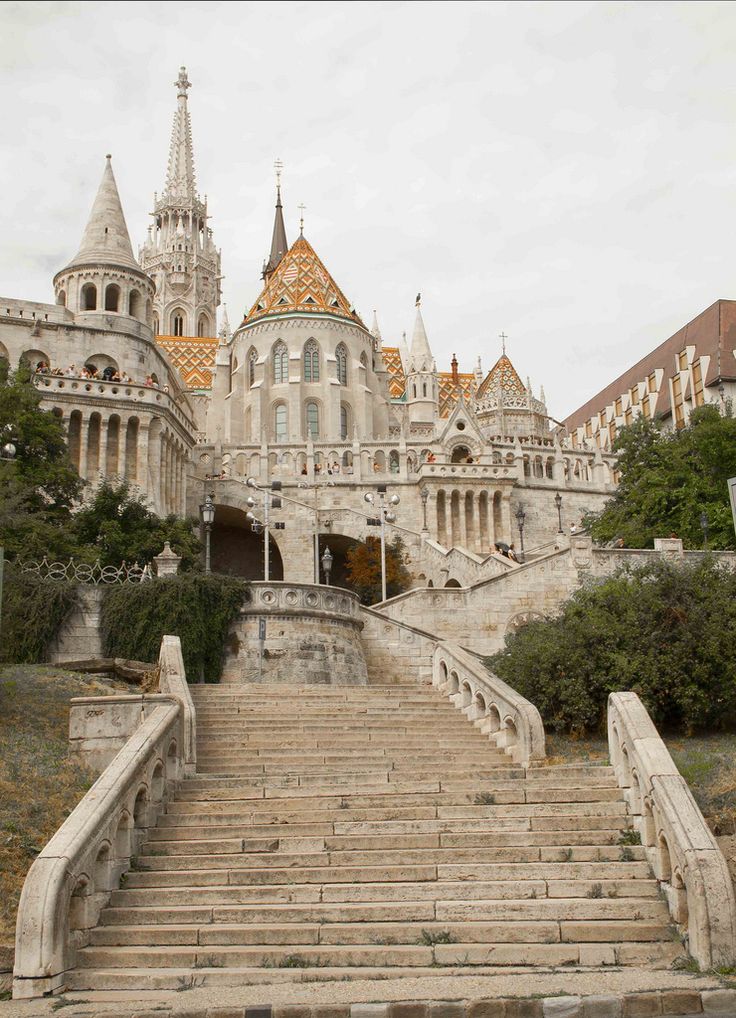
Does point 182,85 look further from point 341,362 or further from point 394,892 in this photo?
point 394,892

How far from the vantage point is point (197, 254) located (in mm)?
90812

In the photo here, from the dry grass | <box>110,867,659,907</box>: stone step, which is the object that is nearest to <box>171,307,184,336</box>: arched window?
the dry grass

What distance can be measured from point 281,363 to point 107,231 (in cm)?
1475

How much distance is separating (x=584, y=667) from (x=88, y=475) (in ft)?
89.3

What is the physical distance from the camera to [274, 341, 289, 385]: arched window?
58156 mm

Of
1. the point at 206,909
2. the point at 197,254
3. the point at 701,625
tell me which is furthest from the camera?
the point at 197,254

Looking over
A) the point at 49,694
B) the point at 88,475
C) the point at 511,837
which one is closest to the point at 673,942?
the point at 511,837

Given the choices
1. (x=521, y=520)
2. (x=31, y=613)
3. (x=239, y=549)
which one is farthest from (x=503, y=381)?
(x=31, y=613)

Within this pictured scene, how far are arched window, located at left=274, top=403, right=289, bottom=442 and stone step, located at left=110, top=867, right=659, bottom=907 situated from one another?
47453mm

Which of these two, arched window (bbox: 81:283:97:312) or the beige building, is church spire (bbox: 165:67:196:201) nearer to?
the beige building

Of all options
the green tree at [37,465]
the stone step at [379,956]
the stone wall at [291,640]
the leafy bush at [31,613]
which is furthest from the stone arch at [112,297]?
the stone step at [379,956]

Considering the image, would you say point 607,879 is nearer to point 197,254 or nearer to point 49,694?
point 49,694

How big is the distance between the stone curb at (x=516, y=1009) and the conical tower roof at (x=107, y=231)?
41064mm

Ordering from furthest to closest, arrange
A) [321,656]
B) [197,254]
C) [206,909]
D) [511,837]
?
[197,254], [321,656], [511,837], [206,909]
